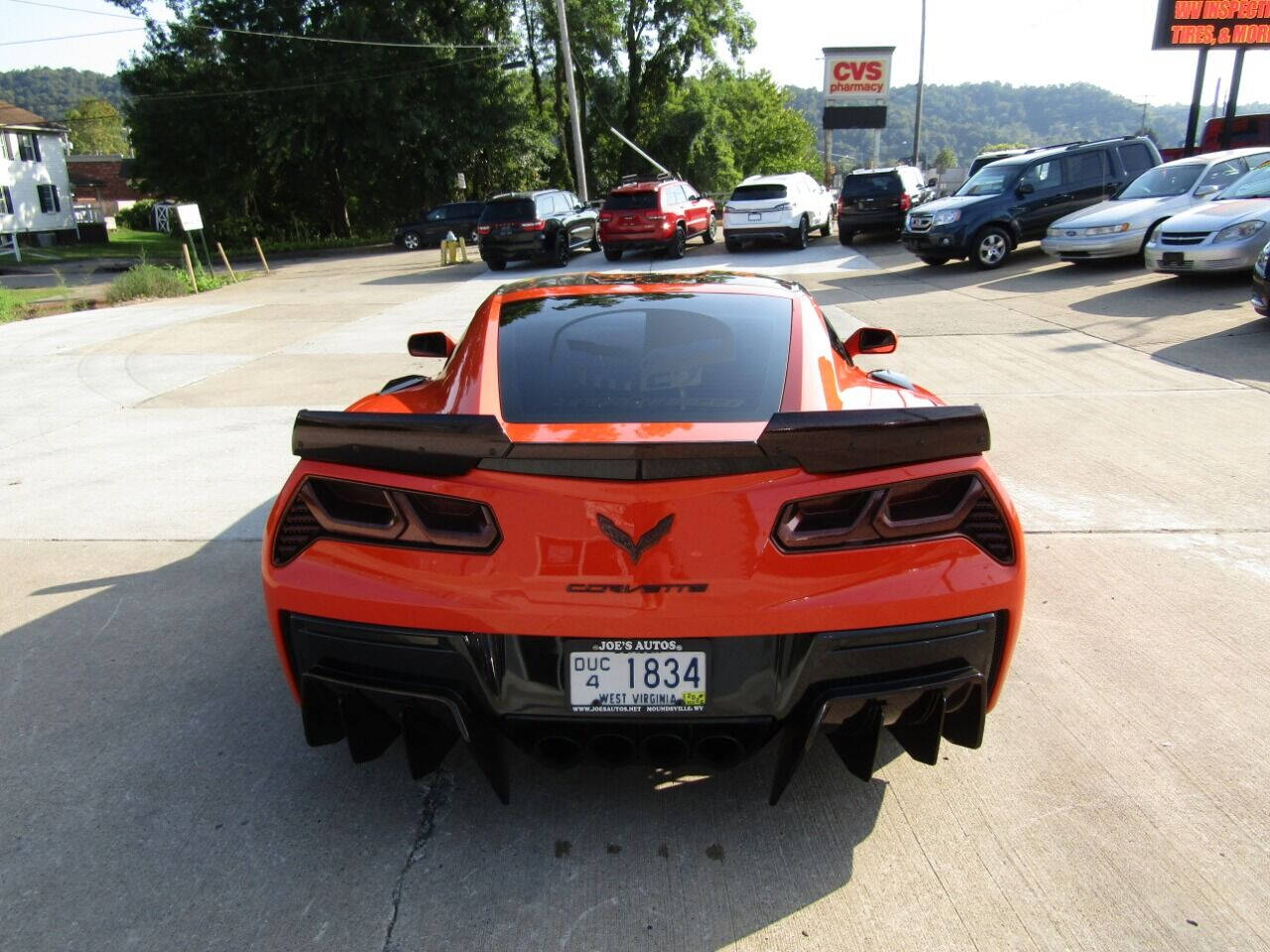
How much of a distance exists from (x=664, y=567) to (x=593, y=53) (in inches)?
1990

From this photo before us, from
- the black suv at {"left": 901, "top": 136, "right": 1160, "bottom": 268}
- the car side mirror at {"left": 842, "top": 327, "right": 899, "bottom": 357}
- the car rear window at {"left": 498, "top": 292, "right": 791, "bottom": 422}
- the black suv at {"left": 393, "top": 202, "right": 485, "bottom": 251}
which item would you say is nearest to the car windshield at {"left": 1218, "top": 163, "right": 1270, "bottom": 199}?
the black suv at {"left": 901, "top": 136, "right": 1160, "bottom": 268}

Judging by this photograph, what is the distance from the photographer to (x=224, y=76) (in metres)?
36.2

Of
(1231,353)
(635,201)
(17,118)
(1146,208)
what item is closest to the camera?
(1231,353)

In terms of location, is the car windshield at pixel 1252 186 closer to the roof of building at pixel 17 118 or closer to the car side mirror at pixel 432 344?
the car side mirror at pixel 432 344

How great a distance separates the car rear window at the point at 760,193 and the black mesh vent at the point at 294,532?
2088 cm

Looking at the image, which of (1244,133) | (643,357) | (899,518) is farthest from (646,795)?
(1244,133)

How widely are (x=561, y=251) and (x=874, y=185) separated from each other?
7.75 metres

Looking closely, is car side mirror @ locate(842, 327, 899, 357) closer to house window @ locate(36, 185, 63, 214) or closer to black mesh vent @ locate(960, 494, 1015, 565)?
black mesh vent @ locate(960, 494, 1015, 565)

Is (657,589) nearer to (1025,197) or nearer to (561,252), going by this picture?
(1025,197)

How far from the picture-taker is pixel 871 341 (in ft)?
13.7

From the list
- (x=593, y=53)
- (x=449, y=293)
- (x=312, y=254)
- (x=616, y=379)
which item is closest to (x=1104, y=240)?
(x=449, y=293)

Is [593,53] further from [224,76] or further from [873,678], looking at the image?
[873,678]

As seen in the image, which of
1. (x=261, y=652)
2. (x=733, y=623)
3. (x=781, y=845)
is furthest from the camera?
(x=261, y=652)

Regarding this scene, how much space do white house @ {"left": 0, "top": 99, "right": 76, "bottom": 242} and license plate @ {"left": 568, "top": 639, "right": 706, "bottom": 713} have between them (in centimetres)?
5708
